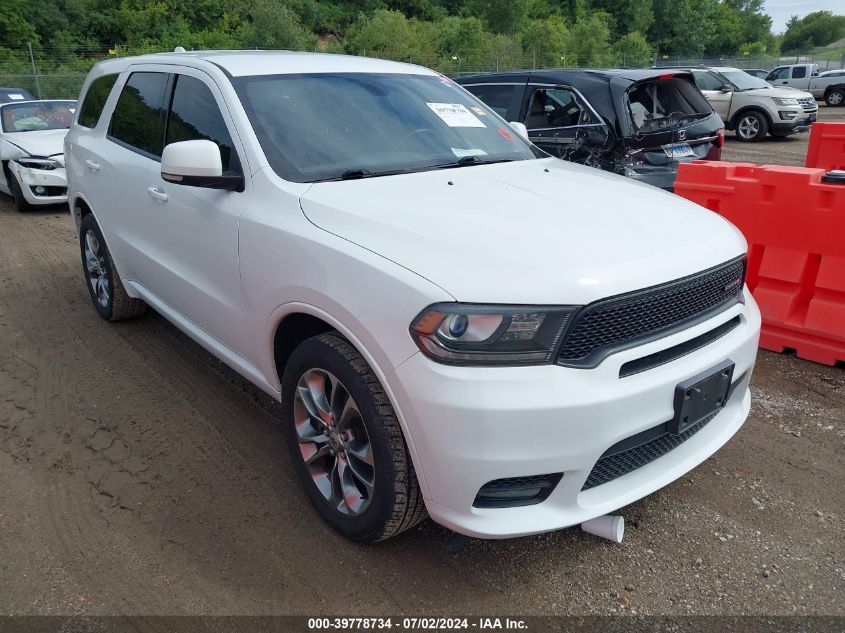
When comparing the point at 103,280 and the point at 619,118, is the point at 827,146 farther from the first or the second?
the point at 103,280

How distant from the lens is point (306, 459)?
277cm

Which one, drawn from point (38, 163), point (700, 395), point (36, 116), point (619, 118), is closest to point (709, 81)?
point (619, 118)

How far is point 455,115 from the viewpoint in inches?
140

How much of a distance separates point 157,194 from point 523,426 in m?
2.55

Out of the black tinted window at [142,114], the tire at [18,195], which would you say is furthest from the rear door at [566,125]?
the tire at [18,195]

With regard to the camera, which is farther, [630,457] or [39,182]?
[39,182]

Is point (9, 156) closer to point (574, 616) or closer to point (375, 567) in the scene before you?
point (375, 567)

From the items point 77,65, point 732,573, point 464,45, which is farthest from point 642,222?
point 464,45

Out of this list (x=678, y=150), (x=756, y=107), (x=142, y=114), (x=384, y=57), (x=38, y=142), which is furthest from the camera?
(x=384, y=57)

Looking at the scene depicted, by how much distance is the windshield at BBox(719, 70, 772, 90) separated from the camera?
16.8 metres

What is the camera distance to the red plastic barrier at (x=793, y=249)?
3.98m

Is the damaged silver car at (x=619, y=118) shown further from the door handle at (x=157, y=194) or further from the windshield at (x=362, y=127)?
the door handle at (x=157, y=194)

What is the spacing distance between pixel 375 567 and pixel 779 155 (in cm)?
1433

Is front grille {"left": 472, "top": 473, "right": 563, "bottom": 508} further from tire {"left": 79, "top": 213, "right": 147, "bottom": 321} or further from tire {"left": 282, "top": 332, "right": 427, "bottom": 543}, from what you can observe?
tire {"left": 79, "top": 213, "right": 147, "bottom": 321}
